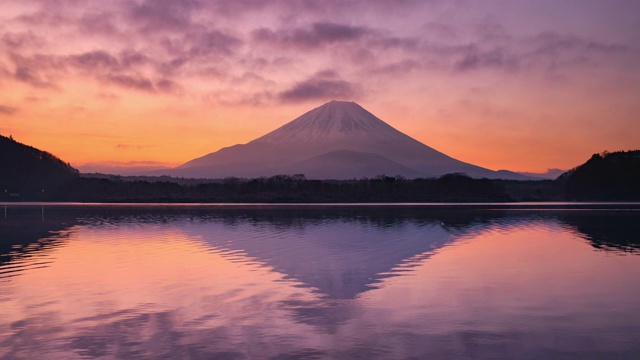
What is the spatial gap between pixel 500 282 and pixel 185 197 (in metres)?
134

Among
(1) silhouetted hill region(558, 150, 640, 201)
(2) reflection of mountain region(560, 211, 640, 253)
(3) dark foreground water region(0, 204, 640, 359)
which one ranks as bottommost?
(3) dark foreground water region(0, 204, 640, 359)

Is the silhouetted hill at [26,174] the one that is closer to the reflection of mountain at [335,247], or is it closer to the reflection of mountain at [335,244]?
the reflection of mountain at [335,244]

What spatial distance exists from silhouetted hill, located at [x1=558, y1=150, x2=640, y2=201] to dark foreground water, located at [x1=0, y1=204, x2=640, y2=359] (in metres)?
110

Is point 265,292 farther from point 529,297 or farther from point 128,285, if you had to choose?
point 529,297

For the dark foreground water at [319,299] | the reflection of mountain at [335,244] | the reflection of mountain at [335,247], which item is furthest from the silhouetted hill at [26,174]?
the dark foreground water at [319,299]

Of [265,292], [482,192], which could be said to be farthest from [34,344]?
[482,192]

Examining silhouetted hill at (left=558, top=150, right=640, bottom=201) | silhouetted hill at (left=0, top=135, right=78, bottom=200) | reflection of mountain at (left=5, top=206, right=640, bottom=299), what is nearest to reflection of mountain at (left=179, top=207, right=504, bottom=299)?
reflection of mountain at (left=5, top=206, right=640, bottom=299)

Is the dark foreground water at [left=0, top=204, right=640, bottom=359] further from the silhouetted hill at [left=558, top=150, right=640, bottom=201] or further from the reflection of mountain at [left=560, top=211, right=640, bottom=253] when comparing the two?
the silhouetted hill at [left=558, top=150, right=640, bottom=201]

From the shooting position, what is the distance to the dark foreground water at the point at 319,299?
13258 mm

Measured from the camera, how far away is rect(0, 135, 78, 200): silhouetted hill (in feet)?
566

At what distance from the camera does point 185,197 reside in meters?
151

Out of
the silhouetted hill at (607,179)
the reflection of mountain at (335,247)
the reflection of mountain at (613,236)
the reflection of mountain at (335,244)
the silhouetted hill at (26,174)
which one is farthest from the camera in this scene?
the silhouetted hill at (26,174)

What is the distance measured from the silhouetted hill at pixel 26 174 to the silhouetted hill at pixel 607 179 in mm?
135703

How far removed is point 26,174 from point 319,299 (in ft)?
615
